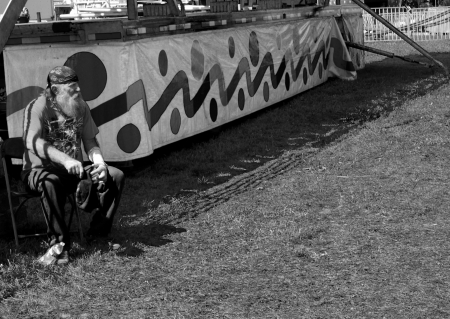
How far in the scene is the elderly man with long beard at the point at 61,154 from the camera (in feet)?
16.5

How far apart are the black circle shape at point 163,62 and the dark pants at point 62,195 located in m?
3.01

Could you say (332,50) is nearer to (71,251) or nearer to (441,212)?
(441,212)

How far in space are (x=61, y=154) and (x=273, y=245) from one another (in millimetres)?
1695

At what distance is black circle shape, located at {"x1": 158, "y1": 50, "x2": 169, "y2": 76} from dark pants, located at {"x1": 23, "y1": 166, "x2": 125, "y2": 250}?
301 cm

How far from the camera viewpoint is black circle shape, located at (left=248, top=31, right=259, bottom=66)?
10.8m

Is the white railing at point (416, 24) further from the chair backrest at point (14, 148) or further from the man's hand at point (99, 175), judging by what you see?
the man's hand at point (99, 175)

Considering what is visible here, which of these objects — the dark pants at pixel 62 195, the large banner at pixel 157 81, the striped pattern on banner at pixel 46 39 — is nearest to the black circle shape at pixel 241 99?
the large banner at pixel 157 81

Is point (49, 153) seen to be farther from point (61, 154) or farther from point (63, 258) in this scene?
point (63, 258)

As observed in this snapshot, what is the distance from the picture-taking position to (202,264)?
5113 mm

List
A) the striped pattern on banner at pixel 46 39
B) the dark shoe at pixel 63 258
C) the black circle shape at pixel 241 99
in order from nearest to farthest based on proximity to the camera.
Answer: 1. the dark shoe at pixel 63 258
2. the striped pattern on banner at pixel 46 39
3. the black circle shape at pixel 241 99

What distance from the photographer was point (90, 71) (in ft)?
24.7

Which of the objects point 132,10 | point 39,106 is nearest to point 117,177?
point 39,106

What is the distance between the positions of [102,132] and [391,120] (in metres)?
4.67

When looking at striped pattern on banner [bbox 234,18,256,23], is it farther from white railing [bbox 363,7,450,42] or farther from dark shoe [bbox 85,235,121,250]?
white railing [bbox 363,7,450,42]
